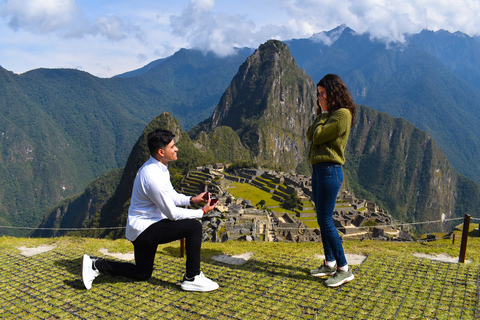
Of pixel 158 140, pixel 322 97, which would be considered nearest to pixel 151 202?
pixel 158 140

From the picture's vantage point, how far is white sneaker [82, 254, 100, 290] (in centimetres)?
366

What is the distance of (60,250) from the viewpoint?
17.6 ft

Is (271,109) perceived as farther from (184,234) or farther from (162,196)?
(162,196)

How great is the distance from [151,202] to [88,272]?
112cm


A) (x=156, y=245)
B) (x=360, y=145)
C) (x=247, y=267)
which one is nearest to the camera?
(x=156, y=245)

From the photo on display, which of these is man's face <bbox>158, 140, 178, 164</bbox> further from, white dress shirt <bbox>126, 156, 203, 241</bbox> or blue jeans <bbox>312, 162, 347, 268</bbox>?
blue jeans <bbox>312, 162, 347, 268</bbox>

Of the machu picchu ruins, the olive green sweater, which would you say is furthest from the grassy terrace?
the machu picchu ruins

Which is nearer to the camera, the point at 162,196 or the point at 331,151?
the point at 162,196

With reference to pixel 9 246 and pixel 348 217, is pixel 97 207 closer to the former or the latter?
pixel 348 217

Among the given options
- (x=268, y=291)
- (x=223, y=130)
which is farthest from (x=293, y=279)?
(x=223, y=130)

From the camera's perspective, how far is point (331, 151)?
3668mm

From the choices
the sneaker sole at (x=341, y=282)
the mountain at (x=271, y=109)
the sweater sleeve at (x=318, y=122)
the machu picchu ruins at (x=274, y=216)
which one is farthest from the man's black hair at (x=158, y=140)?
the mountain at (x=271, y=109)

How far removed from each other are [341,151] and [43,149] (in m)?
204

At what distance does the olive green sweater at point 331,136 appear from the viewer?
11.8 ft
